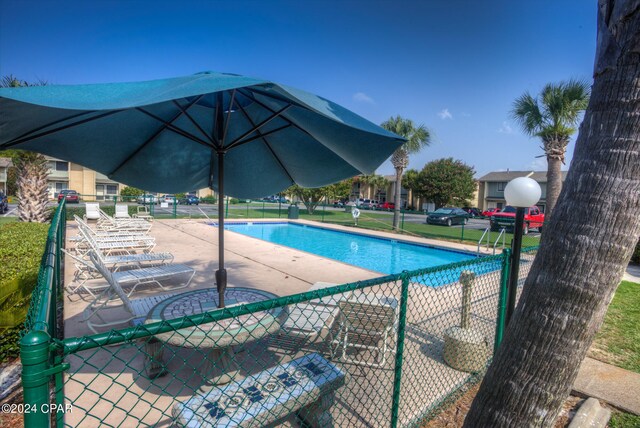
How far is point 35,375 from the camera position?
1114mm

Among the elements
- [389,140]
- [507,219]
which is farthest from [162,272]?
[507,219]

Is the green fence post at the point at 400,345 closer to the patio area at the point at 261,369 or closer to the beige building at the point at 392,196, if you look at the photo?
the patio area at the point at 261,369

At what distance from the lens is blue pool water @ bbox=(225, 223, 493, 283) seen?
1277cm

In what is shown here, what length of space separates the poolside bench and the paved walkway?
2929mm

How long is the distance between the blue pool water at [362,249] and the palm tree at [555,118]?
15.7 feet

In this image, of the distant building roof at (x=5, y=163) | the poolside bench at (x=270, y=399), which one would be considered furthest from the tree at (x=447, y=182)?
the distant building roof at (x=5, y=163)

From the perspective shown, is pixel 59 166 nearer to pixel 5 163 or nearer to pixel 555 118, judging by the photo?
pixel 5 163

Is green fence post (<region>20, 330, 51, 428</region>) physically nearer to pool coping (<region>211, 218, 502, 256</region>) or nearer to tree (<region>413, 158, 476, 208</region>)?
pool coping (<region>211, 218, 502, 256</region>)

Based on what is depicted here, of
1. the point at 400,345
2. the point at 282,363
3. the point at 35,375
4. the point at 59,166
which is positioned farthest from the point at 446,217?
the point at 59,166

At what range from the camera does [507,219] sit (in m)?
21.0

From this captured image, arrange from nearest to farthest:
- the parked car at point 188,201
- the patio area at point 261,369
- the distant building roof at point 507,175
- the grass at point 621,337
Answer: the patio area at point 261,369 → the grass at point 621,337 → the parked car at point 188,201 → the distant building roof at point 507,175

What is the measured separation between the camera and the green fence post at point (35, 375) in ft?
3.51

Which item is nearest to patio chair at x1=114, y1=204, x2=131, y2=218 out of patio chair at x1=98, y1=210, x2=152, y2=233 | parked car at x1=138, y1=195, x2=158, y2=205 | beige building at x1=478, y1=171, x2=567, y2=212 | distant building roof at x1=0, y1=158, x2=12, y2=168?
patio chair at x1=98, y1=210, x2=152, y2=233

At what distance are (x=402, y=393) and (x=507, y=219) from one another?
20883 millimetres
